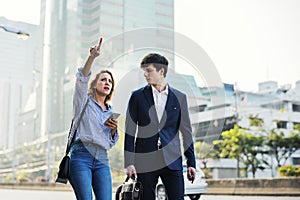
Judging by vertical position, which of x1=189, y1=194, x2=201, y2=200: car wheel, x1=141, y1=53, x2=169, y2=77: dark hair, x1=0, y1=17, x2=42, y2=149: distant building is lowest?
x1=189, y1=194, x2=201, y2=200: car wheel

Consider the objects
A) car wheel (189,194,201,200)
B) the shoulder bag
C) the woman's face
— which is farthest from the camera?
car wheel (189,194,201,200)

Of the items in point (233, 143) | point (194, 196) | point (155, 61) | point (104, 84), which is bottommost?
point (194, 196)

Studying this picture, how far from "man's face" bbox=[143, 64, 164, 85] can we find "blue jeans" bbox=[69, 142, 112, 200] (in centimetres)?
50

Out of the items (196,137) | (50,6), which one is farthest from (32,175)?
(196,137)

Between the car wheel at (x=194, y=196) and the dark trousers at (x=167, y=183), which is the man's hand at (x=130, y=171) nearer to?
the dark trousers at (x=167, y=183)

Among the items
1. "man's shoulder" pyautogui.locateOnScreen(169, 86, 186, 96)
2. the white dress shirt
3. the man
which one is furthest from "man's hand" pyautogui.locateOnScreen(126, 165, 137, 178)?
"man's shoulder" pyautogui.locateOnScreen(169, 86, 186, 96)

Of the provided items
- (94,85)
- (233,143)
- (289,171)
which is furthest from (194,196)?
(233,143)

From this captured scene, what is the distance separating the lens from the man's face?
2864 mm

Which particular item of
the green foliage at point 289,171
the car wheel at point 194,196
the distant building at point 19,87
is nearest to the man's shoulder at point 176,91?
the car wheel at point 194,196

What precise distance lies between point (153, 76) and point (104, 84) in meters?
0.32

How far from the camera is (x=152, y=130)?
111 inches

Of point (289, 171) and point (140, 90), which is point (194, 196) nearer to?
point (140, 90)

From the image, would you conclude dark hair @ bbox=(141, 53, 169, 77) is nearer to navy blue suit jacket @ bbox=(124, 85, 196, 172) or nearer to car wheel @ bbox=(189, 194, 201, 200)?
navy blue suit jacket @ bbox=(124, 85, 196, 172)

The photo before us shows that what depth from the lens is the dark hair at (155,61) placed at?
285 centimetres
